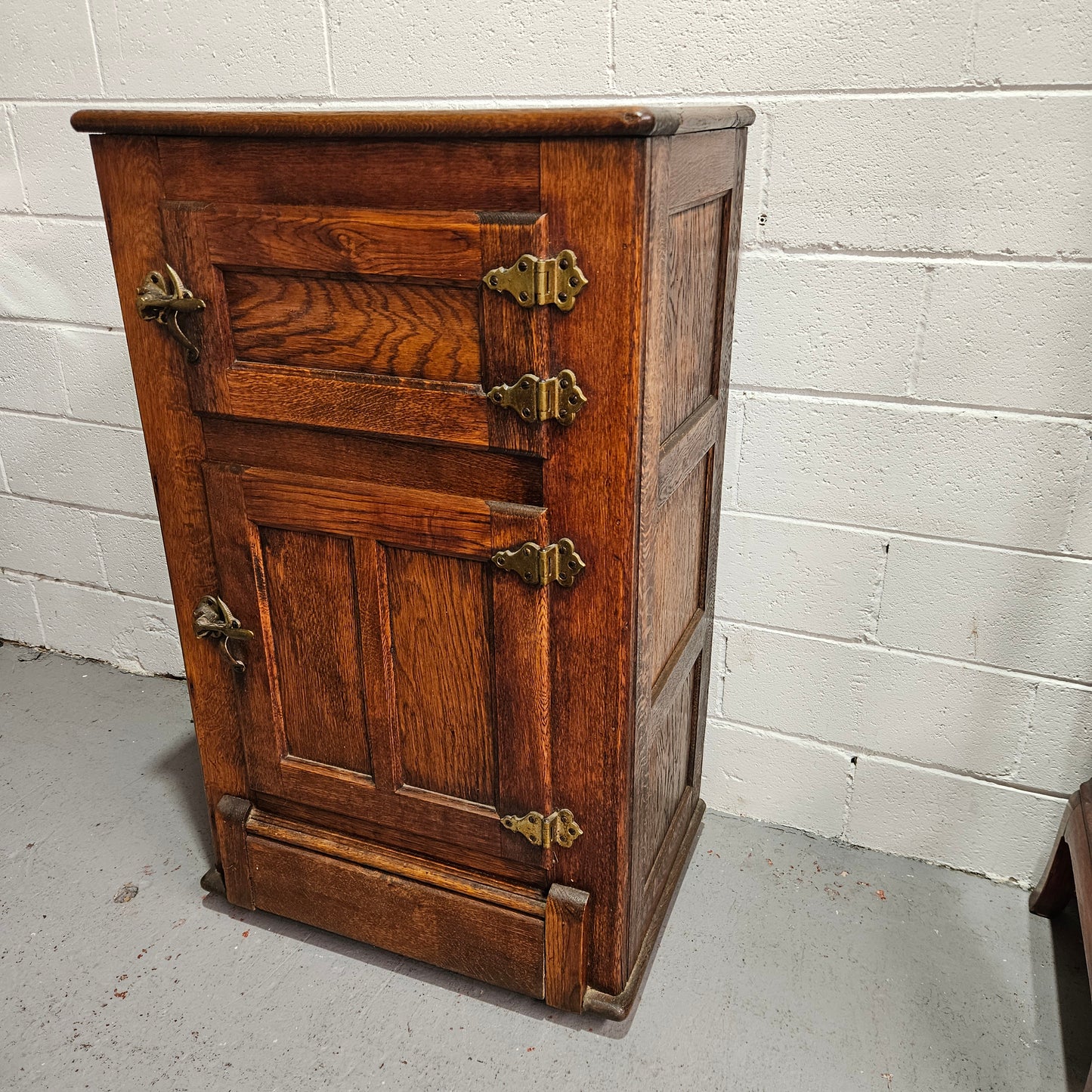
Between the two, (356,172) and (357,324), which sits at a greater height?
(356,172)

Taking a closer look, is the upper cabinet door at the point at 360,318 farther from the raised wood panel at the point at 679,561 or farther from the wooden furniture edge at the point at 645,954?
the wooden furniture edge at the point at 645,954

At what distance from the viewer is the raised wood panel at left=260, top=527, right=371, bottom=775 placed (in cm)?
131

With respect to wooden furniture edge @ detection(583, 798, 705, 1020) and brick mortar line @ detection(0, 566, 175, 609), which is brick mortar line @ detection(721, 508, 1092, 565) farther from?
brick mortar line @ detection(0, 566, 175, 609)

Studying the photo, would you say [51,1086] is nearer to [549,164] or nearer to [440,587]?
[440,587]

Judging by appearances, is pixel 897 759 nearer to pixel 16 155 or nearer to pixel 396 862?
pixel 396 862

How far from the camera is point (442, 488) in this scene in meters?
1.19

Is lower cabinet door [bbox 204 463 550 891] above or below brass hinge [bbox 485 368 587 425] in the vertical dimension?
below

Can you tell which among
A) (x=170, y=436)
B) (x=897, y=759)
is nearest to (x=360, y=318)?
(x=170, y=436)

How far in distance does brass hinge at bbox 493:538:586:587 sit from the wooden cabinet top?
0.46 m

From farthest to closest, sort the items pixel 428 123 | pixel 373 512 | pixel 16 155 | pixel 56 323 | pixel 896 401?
pixel 56 323 → pixel 16 155 → pixel 896 401 → pixel 373 512 → pixel 428 123

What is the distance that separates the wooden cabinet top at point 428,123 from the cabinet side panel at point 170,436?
1.5 inches

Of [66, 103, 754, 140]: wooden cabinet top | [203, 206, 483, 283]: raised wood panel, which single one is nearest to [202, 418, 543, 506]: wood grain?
[203, 206, 483, 283]: raised wood panel

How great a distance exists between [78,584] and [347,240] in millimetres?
1573

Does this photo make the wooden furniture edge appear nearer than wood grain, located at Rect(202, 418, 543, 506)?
No
